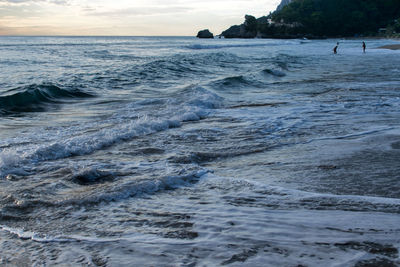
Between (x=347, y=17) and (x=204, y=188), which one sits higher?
(x=347, y=17)

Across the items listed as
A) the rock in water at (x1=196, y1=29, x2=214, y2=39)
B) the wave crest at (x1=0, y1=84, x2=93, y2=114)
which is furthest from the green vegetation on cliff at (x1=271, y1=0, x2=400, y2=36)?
the wave crest at (x1=0, y1=84, x2=93, y2=114)

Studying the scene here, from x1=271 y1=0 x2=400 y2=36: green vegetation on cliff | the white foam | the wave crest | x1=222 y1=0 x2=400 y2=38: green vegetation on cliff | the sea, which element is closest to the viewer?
the sea

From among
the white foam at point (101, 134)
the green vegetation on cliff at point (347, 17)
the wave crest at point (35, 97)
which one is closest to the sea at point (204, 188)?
the white foam at point (101, 134)

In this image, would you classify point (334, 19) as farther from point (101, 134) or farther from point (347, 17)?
point (101, 134)

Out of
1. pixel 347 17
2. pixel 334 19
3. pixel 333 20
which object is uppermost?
pixel 347 17

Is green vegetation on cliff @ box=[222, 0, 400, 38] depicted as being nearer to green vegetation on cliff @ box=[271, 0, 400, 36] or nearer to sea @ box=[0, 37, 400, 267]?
green vegetation on cliff @ box=[271, 0, 400, 36]

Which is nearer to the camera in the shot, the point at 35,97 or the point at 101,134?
the point at 101,134

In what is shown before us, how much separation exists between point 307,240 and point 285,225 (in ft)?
0.87

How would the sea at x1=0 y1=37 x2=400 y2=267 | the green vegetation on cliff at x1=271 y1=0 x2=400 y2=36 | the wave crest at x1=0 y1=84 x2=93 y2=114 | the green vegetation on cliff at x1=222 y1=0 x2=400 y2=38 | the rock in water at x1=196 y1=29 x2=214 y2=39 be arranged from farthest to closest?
the rock in water at x1=196 y1=29 x2=214 y2=39 → the green vegetation on cliff at x1=222 y1=0 x2=400 y2=38 → the green vegetation on cliff at x1=271 y1=0 x2=400 y2=36 → the wave crest at x1=0 y1=84 x2=93 y2=114 → the sea at x1=0 y1=37 x2=400 y2=267

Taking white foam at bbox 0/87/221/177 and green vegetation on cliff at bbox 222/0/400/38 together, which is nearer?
white foam at bbox 0/87/221/177

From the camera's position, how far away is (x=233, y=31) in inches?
5955

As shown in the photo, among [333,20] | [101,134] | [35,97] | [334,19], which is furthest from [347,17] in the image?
[101,134]

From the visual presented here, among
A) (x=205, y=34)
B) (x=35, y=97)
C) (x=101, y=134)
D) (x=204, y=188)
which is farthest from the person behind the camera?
(x=205, y=34)

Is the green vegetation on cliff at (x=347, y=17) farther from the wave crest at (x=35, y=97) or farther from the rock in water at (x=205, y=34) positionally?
the wave crest at (x=35, y=97)
